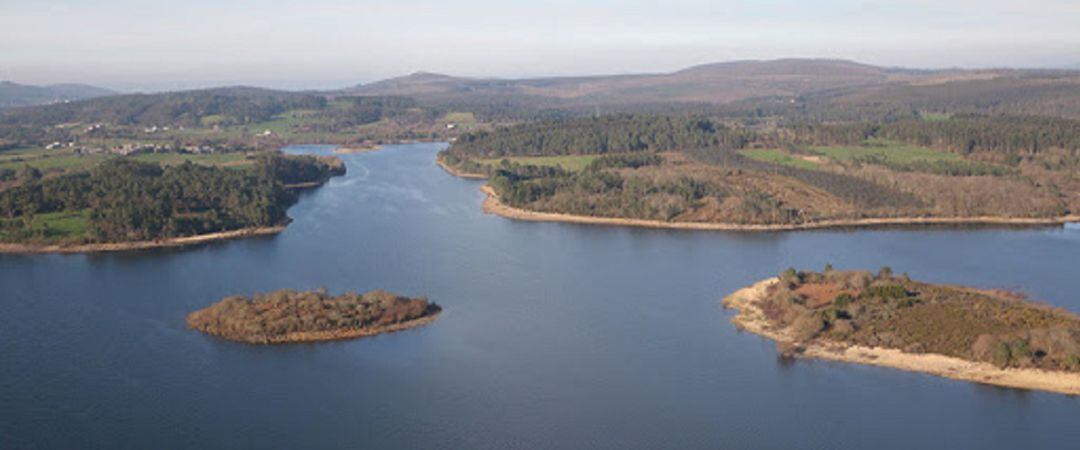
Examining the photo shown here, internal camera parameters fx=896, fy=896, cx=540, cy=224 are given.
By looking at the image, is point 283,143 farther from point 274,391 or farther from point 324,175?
point 274,391

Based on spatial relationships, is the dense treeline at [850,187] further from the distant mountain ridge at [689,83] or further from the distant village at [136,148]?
the distant mountain ridge at [689,83]

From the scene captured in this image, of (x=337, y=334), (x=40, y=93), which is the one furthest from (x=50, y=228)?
(x=40, y=93)

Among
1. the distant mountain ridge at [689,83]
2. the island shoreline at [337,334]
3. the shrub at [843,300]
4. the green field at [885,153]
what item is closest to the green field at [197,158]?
the island shoreline at [337,334]

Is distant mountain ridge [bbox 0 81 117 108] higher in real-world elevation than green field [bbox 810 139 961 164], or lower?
higher

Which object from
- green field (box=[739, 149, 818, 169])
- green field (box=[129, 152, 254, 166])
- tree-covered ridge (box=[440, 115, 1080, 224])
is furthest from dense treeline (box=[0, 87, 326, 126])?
green field (box=[739, 149, 818, 169])

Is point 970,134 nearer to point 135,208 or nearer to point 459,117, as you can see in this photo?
point 135,208

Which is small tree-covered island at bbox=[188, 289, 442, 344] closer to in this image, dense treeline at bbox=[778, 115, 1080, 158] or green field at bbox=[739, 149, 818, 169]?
green field at bbox=[739, 149, 818, 169]
